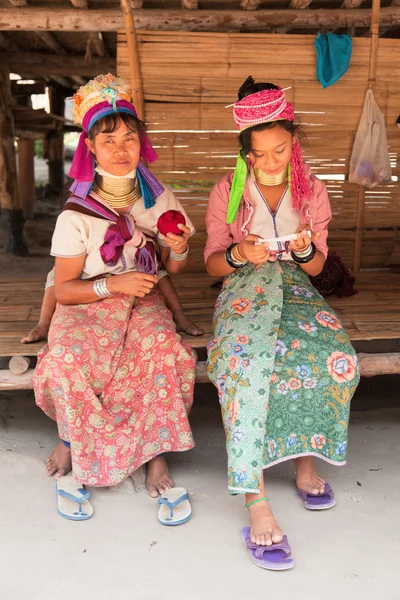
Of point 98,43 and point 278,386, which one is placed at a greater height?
point 98,43

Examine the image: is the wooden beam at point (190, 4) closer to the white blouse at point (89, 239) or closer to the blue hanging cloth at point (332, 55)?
the blue hanging cloth at point (332, 55)

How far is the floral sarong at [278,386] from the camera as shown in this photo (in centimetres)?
259

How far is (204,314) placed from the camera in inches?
145

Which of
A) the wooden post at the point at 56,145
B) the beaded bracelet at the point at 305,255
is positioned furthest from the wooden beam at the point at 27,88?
the beaded bracelet at the point at 305,255

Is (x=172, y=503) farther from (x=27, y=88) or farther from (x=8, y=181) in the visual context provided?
(x=27, y=88)

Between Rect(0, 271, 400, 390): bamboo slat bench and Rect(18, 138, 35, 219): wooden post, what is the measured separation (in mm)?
5484

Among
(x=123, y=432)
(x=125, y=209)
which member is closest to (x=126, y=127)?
(x=125, y=209)

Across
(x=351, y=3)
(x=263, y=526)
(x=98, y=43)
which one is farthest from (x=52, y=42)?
(x=263, y=526)

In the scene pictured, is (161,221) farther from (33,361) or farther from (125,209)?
(33,361)

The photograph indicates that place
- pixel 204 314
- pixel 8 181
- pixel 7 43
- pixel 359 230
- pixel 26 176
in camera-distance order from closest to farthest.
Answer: pixel 204 314, pixel 359 230, pixel 7 43, pixel 8 181, pixel 26 176

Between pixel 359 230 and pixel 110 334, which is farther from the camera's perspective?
pixel 359 230

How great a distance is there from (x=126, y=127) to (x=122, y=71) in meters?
1.47

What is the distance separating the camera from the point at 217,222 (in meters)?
3.11

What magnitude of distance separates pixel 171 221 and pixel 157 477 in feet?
3.62
